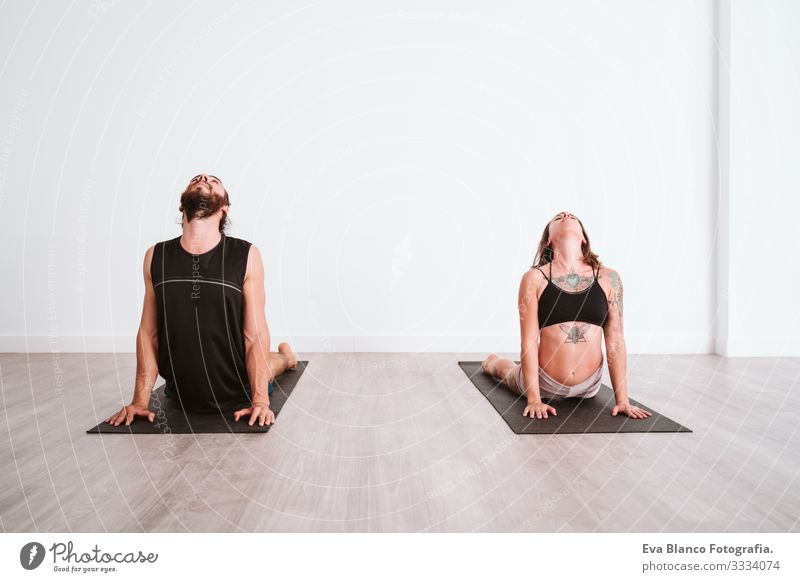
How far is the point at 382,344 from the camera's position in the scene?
5445 millimetres

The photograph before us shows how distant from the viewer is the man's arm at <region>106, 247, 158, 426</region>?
2.83 meters

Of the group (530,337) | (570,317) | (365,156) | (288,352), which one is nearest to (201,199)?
(288,352)

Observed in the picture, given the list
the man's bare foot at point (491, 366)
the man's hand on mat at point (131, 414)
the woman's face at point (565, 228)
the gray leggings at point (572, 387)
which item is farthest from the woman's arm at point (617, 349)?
the man's hand on mat at point (131, 414)

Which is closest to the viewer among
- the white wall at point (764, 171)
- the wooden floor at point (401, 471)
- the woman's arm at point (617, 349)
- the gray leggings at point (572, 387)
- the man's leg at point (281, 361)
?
the wooden floor at point (401, 471)

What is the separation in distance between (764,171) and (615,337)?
339 centimetres

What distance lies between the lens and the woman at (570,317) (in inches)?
117

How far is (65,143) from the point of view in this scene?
5492mm

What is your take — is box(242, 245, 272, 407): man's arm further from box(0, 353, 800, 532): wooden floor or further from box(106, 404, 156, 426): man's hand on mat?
box(106, 404, 156, 426): man's hand on mat

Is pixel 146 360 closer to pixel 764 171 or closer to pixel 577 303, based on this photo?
pixel 577 303

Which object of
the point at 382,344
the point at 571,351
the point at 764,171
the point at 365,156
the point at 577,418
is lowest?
the point at 382,344

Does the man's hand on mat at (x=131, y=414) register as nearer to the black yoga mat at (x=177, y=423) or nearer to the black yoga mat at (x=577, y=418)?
the black yoga mat at (x=177, y=423)

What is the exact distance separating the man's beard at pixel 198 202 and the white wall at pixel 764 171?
4673 mm

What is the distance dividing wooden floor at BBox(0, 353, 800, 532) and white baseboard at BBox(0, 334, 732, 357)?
1.82m
